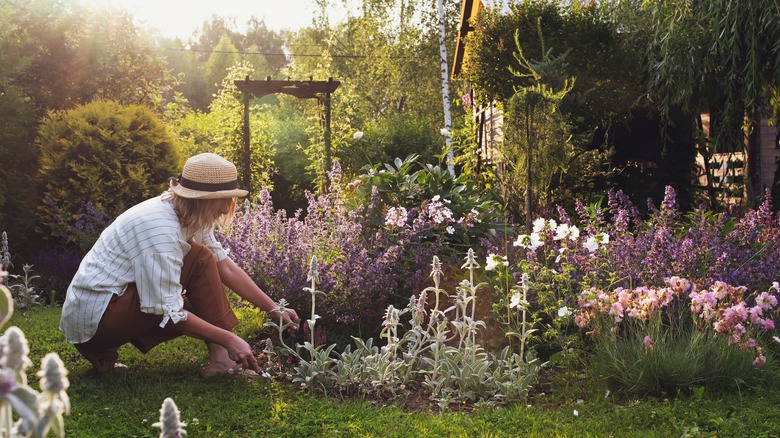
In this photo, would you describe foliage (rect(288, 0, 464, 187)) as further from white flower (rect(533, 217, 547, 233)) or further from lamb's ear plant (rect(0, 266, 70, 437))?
lamb's ear plant (rect(0, 266, 70, 437))

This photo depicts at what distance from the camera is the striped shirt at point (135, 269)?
3744 mm

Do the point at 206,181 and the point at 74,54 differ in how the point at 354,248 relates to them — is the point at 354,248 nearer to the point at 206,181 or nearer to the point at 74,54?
the point at 206,181

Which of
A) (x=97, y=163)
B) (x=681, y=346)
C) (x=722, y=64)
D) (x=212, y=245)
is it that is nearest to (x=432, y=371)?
(x=681, y=346)

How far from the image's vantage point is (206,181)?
3.95 meters

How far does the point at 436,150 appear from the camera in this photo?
15141mm

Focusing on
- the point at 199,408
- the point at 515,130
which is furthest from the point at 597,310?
the point at 515,130

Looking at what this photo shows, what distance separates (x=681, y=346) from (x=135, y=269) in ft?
→ 9.21

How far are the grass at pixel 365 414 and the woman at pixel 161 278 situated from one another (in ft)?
0.76

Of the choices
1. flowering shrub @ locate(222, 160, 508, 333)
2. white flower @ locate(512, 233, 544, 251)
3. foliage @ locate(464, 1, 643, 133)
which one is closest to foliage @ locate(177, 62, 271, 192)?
foliage @ locate(464, 1, 643, 133)

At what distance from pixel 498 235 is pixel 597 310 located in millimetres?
2162

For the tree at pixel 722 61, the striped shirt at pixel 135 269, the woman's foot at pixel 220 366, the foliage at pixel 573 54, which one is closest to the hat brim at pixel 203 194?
the striped shirt at pixel 135 269

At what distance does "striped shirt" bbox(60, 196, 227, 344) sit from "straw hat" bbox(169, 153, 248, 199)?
0.50 ft

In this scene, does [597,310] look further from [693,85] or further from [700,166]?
[700,166]

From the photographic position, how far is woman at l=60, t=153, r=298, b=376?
3.75m
